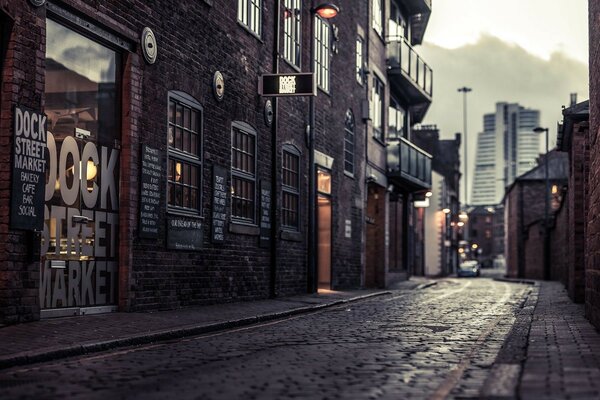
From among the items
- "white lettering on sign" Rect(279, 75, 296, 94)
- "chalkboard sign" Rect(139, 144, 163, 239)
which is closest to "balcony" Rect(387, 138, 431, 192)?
"white lettering on sign" Rect(279, 75, 296, 94)

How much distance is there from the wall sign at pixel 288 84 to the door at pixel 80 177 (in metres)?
5.13

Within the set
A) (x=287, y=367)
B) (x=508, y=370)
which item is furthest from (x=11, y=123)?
(x=508, y=370)

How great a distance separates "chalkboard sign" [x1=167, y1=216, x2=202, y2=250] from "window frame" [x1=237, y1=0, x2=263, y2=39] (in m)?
4.84

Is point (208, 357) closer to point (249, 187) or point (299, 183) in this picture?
point (249, 187)

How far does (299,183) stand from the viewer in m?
22.4

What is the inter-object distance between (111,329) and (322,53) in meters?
15.7

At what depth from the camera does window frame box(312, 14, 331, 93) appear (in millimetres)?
24406

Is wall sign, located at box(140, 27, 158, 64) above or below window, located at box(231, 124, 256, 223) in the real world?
above

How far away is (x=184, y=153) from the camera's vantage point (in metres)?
15.5

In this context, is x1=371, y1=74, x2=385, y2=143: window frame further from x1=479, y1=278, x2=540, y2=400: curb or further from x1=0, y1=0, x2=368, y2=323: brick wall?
x1=479, y1=278, x2=540, y2=400: curb

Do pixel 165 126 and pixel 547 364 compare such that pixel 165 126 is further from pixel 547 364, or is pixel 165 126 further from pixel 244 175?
pixel 547 364

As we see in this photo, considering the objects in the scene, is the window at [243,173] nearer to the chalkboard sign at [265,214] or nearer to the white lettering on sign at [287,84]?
the chalkboard sign at [265,214]

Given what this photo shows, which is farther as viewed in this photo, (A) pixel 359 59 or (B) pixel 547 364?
(A) pixel 359 59

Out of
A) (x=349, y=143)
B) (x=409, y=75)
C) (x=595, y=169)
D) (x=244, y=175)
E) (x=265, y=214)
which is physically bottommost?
(x=265, y=214)
